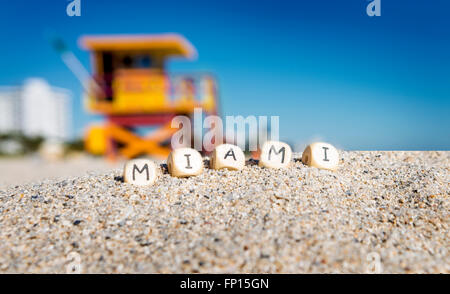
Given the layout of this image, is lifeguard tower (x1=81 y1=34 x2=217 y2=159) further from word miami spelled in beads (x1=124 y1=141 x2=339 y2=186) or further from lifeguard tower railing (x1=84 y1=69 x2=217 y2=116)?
word miami spelled in beads (x1=124 y1=141 x2=339 y2=186)

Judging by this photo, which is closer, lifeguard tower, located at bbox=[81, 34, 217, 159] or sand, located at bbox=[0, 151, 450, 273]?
sand, located at bbox=[0, 151, 450, 273]

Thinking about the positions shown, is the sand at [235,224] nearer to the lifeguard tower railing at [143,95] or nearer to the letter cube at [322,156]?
the letter cube at [322,156]

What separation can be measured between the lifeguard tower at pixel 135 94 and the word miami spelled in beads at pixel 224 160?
6319 millimetres

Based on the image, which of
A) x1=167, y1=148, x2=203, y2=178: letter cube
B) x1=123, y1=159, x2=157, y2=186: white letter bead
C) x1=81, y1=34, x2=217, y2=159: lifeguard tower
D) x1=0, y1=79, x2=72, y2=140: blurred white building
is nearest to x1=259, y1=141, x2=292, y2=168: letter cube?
x1=167, y1=148, x2=203, y2=178: letter cube

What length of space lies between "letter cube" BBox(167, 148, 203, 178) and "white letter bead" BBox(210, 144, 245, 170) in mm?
179

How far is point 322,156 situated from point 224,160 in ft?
2.98

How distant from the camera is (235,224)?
101 inches

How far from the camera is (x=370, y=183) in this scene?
3391 millimetres

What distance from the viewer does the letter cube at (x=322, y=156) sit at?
3.57m

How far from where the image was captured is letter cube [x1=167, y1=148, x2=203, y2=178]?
131 inches

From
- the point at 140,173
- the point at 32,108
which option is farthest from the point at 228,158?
the point at 32,108

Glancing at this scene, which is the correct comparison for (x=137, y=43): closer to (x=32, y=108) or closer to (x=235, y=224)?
(x=235, y=224)

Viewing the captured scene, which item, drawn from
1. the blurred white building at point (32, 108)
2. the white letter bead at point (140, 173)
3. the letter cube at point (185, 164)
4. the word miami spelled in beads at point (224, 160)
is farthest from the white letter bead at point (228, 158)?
the blurred white building at point (32, 108)

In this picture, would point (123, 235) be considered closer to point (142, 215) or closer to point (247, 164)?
point (142, 215)
